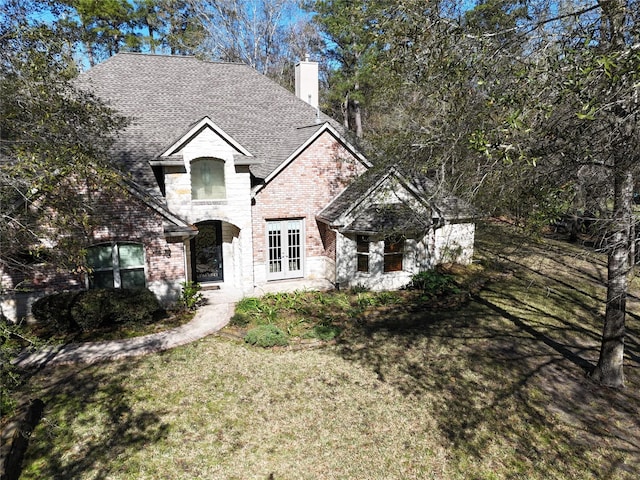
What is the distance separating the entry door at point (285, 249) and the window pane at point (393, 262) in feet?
11.1

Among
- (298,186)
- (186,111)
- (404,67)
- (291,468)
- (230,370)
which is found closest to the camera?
(291,468)

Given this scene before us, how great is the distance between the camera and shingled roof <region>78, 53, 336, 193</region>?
15734 millimetres

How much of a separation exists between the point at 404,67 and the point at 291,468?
783cm

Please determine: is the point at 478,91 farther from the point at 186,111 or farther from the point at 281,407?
the point at 186,111

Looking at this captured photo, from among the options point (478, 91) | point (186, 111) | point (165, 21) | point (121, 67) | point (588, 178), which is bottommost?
point (588, 178)

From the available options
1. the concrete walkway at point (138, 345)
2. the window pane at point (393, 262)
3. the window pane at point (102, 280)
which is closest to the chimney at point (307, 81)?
the window pane at point (393, 262)

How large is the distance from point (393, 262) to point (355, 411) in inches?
344

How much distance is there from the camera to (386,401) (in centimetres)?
880

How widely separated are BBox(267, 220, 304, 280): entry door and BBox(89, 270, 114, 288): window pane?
222 inches

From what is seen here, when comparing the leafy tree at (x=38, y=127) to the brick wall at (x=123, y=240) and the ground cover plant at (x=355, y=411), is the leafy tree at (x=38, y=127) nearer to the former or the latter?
the ground cover plant at (x=355, y=411)

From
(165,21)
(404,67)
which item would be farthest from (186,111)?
(165,21)

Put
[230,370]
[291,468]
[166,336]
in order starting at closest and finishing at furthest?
[291,468] < [230,370] < [166,336]

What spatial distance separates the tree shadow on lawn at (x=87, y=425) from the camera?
674 cm

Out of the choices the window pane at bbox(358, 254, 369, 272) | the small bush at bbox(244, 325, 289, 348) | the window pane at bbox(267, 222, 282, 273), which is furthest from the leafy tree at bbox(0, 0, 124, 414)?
the window pane at bbox(358, 254, 369, 272)
